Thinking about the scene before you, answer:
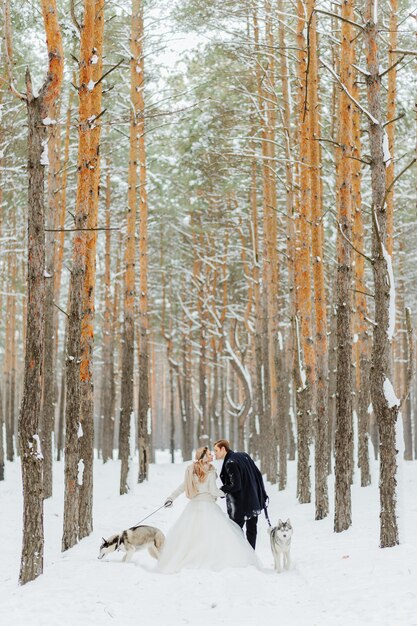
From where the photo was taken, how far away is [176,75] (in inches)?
730

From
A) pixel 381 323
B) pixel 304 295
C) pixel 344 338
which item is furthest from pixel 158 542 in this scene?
pixel 304 295

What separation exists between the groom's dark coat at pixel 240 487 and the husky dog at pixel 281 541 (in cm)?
57

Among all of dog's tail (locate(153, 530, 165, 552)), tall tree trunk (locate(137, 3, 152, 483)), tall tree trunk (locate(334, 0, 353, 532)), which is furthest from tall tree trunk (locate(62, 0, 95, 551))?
tall tree trunk (locate(137, 3, 152, 483))

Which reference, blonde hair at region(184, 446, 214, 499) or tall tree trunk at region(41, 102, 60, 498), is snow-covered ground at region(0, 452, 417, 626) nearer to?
blonde hair at region(184, 446, 214, 499)

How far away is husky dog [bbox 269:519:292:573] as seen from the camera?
23.3 ft

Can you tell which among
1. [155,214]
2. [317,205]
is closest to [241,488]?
[317,205]

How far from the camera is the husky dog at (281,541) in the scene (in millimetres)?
7113

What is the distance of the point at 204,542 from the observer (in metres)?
7.29

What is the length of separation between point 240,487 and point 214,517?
546 mm

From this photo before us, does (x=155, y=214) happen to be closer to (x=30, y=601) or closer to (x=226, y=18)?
(x=226, y=18)

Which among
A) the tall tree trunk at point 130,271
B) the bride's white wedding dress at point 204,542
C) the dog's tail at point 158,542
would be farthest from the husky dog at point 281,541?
the tall tree trunk at point 130,271

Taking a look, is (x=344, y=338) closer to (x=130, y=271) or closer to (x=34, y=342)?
(x=34, y=342)

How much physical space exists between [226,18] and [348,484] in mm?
10223

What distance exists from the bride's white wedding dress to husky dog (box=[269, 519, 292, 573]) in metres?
0.29
